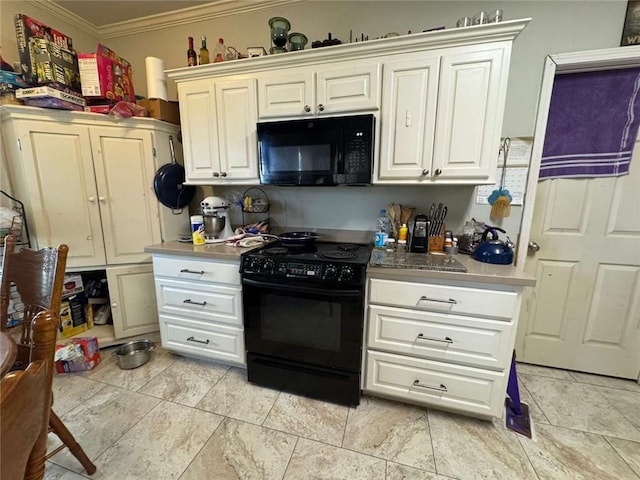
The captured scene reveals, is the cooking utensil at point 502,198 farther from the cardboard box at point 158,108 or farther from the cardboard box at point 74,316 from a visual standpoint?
the cardboard box at point 74,316

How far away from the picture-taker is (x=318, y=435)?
144 cm

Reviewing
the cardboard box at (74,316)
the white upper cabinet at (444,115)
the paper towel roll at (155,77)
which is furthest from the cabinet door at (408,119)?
the cardboard box at (74,316)

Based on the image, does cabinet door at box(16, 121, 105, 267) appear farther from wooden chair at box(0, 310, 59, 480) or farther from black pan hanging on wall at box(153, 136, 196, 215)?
wooden chair at box(0, 310, 59, 480)

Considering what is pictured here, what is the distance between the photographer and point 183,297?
6.26ft

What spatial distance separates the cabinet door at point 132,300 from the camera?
212cm

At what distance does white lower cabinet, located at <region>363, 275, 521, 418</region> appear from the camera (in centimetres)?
137

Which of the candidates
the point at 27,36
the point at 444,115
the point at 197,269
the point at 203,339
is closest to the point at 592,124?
the point at 444,115

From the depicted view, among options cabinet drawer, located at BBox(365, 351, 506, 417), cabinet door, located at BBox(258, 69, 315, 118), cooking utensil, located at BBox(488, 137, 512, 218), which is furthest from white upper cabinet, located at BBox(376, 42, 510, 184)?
cabinet drawer, located at BBox(365, 351, 506, 417)

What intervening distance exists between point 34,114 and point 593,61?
3.54 meters

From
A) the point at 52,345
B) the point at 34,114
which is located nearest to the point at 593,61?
the point at 52,345

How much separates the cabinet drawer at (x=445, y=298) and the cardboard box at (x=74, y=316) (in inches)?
93.4

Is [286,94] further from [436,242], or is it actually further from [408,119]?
[436,242]

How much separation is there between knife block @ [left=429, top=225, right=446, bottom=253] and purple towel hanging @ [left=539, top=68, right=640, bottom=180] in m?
0.87

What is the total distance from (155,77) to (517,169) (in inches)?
112
